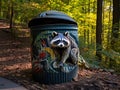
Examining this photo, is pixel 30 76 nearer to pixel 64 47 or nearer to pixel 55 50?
pixel 55 50

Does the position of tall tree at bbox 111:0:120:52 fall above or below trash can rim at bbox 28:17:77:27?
below

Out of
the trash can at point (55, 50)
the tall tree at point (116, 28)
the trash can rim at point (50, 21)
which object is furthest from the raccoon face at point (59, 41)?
the tall tree at point (116, 28)

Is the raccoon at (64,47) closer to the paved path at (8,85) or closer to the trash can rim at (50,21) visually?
the trash can rim at (50,21)

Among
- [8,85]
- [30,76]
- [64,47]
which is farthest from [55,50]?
[8,85]

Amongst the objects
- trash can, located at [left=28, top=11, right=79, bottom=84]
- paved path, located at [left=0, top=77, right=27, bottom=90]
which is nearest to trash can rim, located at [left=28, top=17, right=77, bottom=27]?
trash can, located at [left=28, top=11, right=79, bottom=84]

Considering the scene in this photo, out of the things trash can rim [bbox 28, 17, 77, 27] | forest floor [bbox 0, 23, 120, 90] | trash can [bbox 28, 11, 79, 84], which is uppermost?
trash can rim [bbox 28, 17, 77, 27]

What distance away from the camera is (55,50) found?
20.2ft

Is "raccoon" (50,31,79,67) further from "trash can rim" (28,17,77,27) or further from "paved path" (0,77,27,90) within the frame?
"paved path" (0,77,27,90)

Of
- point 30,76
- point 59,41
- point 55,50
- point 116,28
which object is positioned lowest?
point 30,76

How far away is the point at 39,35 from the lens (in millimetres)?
6250

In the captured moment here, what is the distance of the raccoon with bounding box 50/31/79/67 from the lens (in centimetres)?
609

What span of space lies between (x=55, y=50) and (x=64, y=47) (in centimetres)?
20

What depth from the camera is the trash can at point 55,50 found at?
20.1 feet

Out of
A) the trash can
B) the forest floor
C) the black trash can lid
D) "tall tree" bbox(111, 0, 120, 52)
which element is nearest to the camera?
the forest floor
